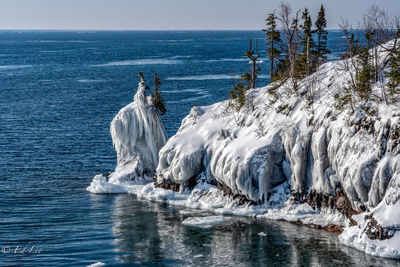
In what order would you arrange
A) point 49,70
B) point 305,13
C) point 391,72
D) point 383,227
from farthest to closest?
point 49,70, point 305,13, point 391,72, point 383,227

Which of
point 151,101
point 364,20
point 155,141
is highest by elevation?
point 364,20

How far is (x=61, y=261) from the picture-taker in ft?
117

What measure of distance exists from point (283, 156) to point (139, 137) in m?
16.9

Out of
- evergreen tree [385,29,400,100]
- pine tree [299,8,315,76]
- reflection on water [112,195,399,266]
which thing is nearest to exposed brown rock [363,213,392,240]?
reflection on water [112,195,399,266]

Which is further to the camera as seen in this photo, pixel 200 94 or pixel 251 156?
pixel 200 94

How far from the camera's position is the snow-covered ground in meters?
37.6

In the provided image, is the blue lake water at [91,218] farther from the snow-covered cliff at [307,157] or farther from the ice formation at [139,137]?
the ice formation at [139,137]

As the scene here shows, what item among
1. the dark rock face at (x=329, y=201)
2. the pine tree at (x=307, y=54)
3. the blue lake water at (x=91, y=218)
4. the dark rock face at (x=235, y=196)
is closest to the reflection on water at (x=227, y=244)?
the blue lake water at (x=91, y=218)

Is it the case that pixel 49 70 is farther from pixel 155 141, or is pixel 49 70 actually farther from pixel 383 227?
pixel 383 227

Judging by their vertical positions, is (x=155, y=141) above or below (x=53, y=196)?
above

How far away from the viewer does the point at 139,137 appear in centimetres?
5638

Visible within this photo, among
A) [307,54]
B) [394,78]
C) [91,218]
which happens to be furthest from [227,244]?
[307,54]

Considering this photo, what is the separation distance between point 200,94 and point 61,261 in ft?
212

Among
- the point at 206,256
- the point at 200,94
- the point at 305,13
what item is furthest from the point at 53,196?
the point at 200,94
